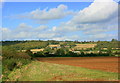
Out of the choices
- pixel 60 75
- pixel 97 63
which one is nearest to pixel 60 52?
pixel 97 63

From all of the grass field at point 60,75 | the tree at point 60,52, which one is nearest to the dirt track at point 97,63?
the grass field at point 60,75

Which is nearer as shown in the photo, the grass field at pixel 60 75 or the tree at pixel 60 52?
the grass field at pixel 60 75

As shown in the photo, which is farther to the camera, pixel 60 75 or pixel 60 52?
pixel 60 52

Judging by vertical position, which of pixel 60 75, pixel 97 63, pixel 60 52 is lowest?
pixel 97 63

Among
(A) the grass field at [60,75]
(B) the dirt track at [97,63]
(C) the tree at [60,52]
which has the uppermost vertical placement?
(A) the grass field at [60,75]

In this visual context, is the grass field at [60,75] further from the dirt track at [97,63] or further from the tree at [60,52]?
the tree at [60,52]

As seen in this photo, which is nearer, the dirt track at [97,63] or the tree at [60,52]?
the dirt track at [97,63]

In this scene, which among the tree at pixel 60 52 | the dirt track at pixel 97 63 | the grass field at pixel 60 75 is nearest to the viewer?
the grass field at pixel 60 75

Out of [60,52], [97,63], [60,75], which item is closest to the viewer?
[60,75]

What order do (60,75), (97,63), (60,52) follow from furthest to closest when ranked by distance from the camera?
(60,52), (97,63), (60,75)

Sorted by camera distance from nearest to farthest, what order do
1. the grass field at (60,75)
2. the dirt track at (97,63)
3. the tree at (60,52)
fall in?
1. the grass field at (60,75)
2. the dirt track at (97,63)
3. the tree at (60,52)

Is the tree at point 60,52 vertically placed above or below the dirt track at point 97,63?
above

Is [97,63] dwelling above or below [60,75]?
below

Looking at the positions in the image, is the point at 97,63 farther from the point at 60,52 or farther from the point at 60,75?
the point at 60,75
